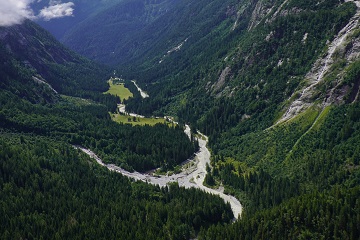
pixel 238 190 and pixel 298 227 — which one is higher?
pixel 238 190

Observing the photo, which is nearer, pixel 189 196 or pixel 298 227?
pixel 298 227

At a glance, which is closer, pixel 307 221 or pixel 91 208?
pixel 307 221

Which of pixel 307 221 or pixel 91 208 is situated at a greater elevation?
pixel 91 208

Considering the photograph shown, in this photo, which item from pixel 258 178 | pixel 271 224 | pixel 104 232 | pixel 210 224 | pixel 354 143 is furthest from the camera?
pixel 258 178

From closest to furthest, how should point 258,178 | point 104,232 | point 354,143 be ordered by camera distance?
point 104,232
point 354,143
point 258,178

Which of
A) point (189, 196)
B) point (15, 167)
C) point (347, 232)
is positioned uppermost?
point (15, 167)

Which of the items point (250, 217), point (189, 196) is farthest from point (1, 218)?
point (250, 217)

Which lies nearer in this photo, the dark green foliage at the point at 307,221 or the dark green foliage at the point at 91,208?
the dark green foliage at the point at 307,221

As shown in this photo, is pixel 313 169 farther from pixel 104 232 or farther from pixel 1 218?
pixel 1 218

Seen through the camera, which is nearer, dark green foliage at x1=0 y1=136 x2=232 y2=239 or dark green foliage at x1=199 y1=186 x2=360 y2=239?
dark green foliage at x1=199 y1=186 x2=360 y2=239

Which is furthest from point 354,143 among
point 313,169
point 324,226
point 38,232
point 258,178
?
point 38,232
